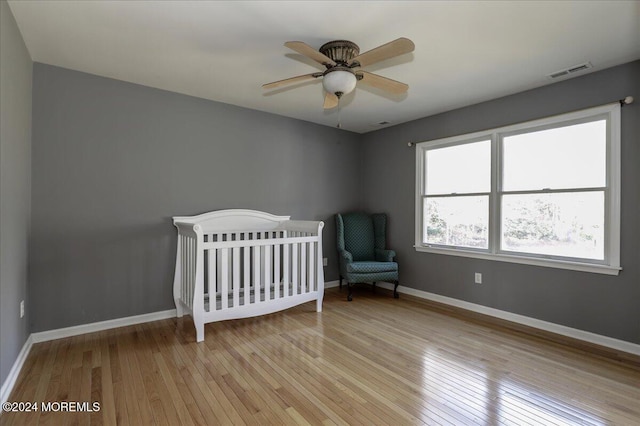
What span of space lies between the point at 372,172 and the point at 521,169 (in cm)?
209

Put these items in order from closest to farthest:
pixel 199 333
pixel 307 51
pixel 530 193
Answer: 1. pixel 307 51
2. pixel 199 333
3. pixel 530 193

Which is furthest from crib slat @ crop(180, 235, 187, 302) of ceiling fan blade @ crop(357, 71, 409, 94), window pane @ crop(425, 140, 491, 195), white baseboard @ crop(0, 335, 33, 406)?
window pane @ crop(425, 140, 491, 195)

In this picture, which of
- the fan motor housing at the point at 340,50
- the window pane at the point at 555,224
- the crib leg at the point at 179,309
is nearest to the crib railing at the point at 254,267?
the crib leg at the point at 179,309

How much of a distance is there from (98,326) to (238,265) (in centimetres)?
143

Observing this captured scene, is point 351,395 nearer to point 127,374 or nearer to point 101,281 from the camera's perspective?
point 127,374

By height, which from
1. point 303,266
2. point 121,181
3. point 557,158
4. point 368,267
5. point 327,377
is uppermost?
point 557,158

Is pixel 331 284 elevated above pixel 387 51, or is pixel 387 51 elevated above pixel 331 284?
pixel 387 51

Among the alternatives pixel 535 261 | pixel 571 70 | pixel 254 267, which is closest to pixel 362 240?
pixel 254 267

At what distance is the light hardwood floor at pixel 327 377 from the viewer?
5.91ft

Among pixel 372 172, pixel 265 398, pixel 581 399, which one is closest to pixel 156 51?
pixel 265 398

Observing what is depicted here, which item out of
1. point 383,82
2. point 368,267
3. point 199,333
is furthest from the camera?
point 368,267

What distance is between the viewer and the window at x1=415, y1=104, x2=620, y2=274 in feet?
9.17

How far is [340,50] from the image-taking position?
90.4 inches

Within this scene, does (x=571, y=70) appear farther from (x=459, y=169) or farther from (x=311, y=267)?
(x=311, y=267)
